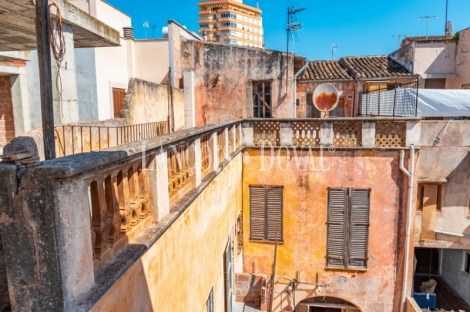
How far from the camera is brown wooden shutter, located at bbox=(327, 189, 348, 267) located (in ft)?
31.9

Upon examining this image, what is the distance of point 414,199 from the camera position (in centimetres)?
941

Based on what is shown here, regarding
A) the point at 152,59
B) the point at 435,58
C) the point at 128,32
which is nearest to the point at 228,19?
the point at 435,58

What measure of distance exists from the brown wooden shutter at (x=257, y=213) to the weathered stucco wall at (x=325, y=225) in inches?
6.1

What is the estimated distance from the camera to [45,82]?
2.22 meters

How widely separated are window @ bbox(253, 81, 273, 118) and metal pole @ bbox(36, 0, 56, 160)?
39.8 feet

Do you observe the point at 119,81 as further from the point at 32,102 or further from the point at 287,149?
the point at 287,149

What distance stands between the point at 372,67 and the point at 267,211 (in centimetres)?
1055

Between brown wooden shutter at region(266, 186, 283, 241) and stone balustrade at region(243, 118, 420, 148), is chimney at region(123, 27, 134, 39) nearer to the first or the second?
stone balustrade at region(243, 118, 420, 148)

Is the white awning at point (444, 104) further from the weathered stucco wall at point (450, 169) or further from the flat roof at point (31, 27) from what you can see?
the flat roof at point (31, 27)

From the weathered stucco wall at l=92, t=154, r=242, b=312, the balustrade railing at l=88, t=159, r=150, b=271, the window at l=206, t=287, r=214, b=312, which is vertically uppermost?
the balustrade railing at l=88, t=159, r=150, b=271

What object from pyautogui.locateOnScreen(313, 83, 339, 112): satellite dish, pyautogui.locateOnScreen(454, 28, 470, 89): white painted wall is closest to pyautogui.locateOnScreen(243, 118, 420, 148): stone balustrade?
pyautogui.locateOnScreen(313, 83, 339, 112): satellite dish

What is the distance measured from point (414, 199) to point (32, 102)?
432 inches

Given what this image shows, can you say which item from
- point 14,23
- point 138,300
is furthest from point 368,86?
point 138,300

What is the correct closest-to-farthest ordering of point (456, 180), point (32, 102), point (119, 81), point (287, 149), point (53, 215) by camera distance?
point (53, 215), point (32, 102), point (287, 149), point (456, 180), point (119, 81)
